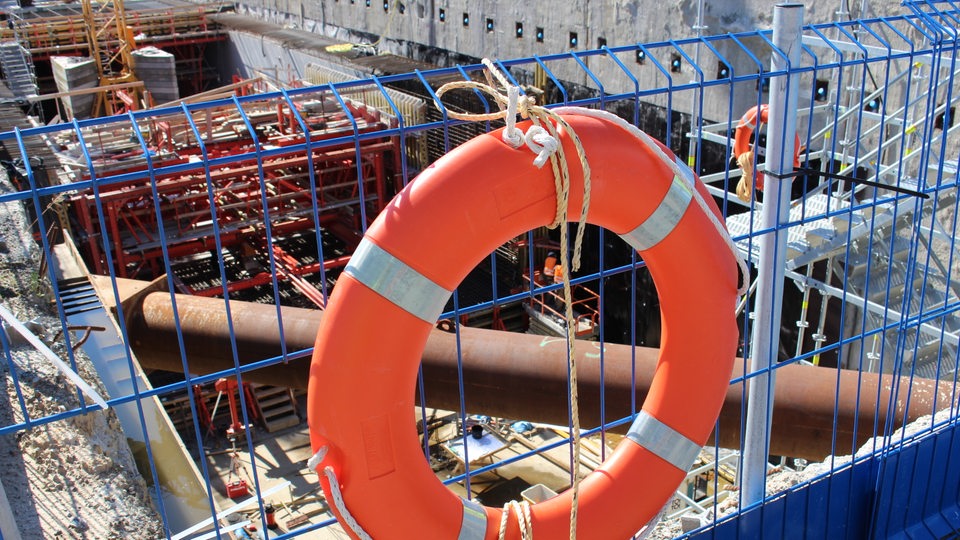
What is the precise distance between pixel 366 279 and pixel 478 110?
Result: 36.4 feet

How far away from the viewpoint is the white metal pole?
2957mm

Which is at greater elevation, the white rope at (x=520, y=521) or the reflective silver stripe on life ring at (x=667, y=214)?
the reflective silver stripe on life ring at (x=667, y=214)

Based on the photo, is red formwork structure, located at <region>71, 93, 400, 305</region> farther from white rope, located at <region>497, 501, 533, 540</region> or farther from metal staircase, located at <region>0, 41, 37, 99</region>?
metal staircase, located at <region>0, 41, 37, 99</region>

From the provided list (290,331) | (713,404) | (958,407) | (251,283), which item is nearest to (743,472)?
(713,404)

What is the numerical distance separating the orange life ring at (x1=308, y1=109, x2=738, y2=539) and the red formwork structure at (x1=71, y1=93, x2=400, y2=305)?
7758 millimetres

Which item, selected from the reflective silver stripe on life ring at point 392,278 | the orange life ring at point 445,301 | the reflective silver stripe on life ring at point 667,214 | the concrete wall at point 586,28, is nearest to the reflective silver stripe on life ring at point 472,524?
the orange life ring at point 445,301

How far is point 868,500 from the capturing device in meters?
3.77

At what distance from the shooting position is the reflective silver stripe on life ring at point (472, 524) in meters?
2.56

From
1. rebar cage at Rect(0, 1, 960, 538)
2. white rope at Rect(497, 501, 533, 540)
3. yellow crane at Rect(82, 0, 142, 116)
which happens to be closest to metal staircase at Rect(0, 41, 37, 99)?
yellow crane at Rect(82, 0, 142, 116)

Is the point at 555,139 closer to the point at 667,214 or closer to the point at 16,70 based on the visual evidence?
the point at 667,214

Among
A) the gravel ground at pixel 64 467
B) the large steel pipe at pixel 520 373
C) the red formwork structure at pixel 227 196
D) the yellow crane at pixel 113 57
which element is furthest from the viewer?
the yellow crane at pixel 113 57

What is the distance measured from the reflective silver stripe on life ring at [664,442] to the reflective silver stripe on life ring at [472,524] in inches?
21.8

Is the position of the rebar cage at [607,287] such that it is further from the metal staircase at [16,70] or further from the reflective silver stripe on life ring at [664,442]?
the metal staircase at [16,70]

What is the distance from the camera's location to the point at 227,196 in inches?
481
